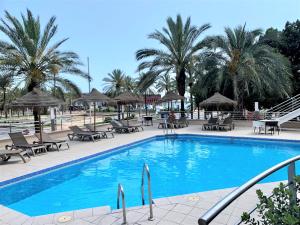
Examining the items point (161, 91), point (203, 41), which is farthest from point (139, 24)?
point (161, 91)

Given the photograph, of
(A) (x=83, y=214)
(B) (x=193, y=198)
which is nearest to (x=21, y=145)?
(A) (x=83, y=214)

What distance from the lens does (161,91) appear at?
156 ft

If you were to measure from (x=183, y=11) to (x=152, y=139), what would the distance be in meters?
9.79

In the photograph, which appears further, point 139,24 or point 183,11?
point 139,24

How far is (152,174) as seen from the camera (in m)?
9.23

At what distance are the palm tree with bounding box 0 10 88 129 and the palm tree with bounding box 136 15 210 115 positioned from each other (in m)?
6.80

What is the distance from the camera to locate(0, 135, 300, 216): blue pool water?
7.21 m

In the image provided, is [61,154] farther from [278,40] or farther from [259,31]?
[278,40]

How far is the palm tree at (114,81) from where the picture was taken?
4241cm

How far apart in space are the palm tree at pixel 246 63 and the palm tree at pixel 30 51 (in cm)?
989

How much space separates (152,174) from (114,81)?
114 ft

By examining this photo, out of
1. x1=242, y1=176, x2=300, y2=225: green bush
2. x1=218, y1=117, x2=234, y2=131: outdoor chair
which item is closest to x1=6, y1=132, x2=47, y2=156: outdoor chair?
x1=218, y1=117, x2=234, y2=131: outdoor chair

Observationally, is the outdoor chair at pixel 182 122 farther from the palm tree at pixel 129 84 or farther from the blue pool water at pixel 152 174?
the palm tree at pixel 129 84

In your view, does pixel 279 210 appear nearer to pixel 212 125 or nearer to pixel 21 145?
pixel 21 145
